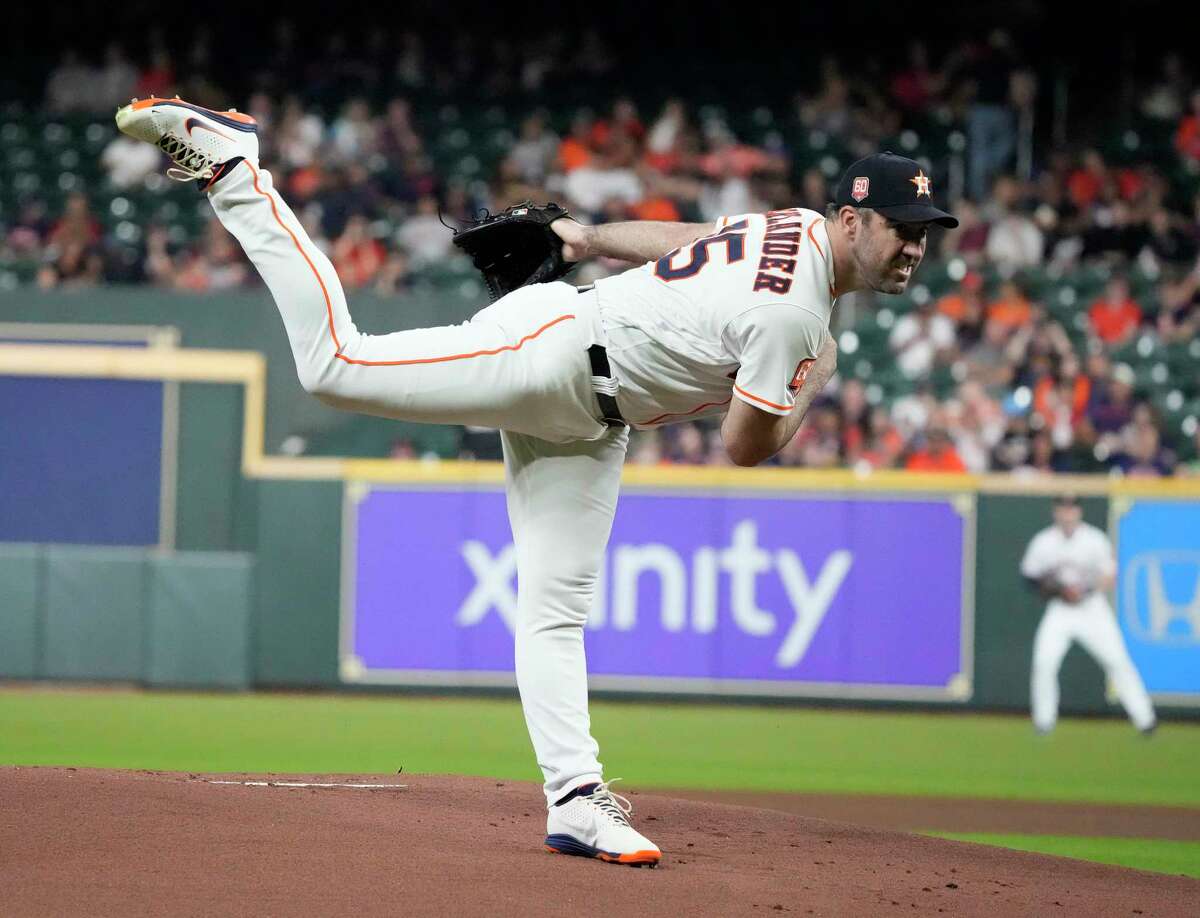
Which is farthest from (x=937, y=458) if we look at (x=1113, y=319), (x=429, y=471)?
(x=429, y=471)

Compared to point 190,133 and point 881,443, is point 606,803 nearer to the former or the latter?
point 190,133

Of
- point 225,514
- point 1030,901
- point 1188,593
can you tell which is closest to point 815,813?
point 1030,901

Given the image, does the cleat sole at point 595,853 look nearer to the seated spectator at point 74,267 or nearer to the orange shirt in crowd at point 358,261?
the orange shirt in crowd at point 358,261

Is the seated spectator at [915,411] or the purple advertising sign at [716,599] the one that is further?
the seated spectator at [915,411]

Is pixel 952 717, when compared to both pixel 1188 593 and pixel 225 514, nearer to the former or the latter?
pixel 1188 593

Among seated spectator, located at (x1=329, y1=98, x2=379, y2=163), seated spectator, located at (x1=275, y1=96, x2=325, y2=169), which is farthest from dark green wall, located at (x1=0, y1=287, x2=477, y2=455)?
seated spectator, located at (x1=329, y1=98, x2=379, y2=163)

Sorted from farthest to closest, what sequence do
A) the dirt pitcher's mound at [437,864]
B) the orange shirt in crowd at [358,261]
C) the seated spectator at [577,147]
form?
the seated spectator at [577,147] → the orange shirt in crowd at [358,261] → the dirt pitcher's mound at [437,864]

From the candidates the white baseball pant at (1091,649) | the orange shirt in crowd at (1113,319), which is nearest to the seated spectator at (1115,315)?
the orange shirt in crowd at (1113,319)

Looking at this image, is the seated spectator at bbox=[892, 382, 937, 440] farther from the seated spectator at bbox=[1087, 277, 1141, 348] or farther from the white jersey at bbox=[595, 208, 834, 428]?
the white jersey at bbox=[595, 208, 834, 428]
